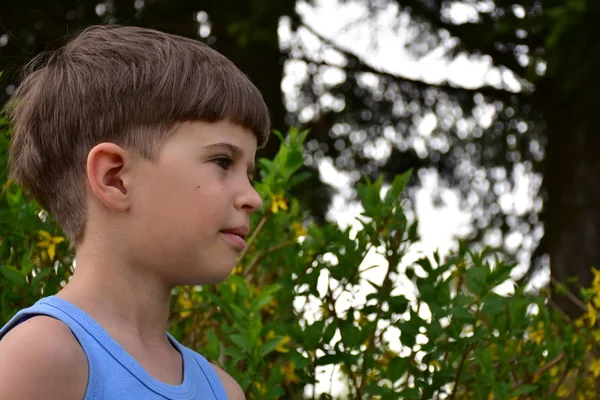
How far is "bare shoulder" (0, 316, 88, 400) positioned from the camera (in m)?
1.48

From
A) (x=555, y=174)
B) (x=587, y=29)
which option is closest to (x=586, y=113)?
(x=555, y=174)

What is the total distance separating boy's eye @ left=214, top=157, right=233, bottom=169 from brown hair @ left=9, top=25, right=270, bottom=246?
0.25ft

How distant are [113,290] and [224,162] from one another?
32cm

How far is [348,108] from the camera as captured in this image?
820 centimetres

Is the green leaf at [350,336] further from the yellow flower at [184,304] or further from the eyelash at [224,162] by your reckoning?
the eyelash at [224,162]

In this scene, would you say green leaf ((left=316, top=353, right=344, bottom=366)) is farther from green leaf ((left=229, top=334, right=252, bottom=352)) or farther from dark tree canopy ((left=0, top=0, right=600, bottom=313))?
dark tree canopy ((left=0, top=0, right=600, bottom=313))

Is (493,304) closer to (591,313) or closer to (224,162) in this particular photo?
(591,313)

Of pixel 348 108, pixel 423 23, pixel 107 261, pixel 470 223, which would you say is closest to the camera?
pixel 107 261

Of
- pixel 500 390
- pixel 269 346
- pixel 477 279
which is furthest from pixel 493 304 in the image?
pixel 269 346

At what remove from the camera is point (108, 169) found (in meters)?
1.74

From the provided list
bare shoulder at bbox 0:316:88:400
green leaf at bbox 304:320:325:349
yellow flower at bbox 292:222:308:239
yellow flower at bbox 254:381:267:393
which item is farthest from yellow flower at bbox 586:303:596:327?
bare shoulder at bbox 0:316:88:400

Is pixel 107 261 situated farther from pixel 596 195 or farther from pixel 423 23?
pixel 596 195

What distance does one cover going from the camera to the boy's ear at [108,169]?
68.1 inches

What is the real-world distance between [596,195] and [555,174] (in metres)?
0.38
